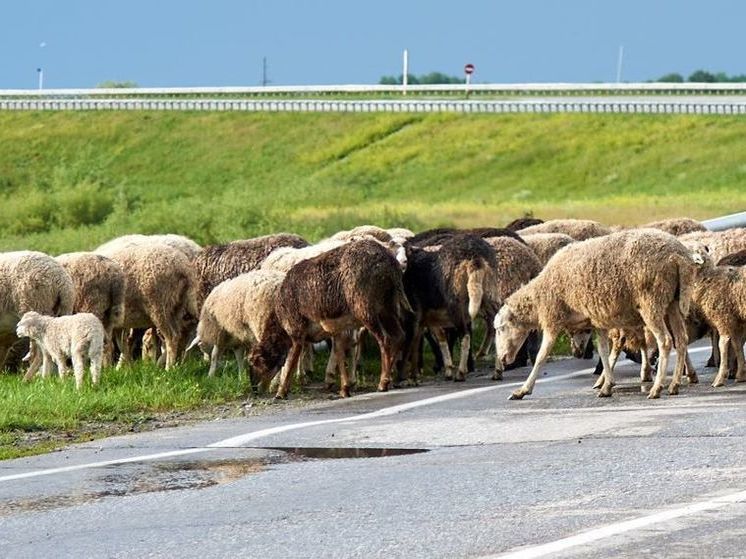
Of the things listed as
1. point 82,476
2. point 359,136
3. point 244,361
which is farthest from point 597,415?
point 359,136

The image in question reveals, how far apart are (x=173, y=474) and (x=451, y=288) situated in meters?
6.96

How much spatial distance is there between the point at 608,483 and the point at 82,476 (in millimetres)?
3676

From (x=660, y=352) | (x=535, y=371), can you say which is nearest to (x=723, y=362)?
(x=660, y=352)

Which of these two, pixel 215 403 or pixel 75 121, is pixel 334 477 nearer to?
pixel 215 403

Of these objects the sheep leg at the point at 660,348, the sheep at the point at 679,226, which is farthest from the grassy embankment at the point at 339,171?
the sheep leg at the point at 660,348

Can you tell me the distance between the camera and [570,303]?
1566 centimetres

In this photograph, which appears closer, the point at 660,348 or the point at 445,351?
the point at 660,348

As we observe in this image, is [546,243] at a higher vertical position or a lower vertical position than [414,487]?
higher

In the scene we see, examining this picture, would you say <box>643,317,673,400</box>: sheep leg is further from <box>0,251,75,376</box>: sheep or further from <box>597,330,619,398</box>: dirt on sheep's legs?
<box>0,251,75,376</box>: sheep

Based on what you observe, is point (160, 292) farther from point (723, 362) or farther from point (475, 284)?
point (723, 362)

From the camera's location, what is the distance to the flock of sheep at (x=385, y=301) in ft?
50.6

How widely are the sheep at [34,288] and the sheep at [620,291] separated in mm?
5534

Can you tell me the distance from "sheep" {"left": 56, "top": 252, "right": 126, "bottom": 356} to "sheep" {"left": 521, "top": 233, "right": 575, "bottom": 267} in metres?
4.90

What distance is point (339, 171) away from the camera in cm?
6009
